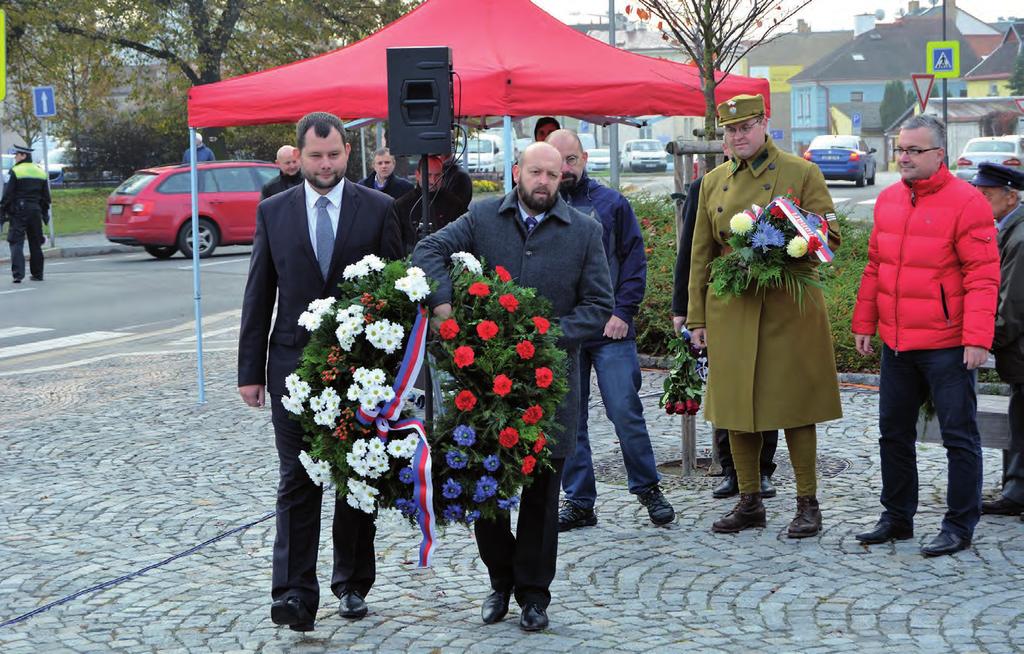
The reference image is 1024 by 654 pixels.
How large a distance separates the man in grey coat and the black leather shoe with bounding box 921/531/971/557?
Answer: 1904 mm

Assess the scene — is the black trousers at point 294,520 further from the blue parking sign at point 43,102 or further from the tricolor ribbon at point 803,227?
the blue parking sign at point 43,102

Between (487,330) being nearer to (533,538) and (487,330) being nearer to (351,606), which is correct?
(533,538)

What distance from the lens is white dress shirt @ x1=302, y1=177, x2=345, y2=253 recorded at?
5.40m

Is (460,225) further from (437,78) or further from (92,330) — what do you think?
(92,330)

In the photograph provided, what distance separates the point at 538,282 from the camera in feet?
17.8

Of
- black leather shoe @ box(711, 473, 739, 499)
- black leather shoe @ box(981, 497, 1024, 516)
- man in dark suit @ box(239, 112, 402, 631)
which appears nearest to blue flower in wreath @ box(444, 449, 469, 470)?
man in dark suit @ box(239, 112, 402, 631)

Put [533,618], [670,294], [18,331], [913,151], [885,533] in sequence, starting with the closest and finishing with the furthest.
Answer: [533,618] → [913,151] → [885,533] → [670,294] → [18,331]

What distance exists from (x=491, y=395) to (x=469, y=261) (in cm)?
55

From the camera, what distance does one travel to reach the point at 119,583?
241 inches

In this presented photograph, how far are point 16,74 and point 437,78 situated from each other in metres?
31.3

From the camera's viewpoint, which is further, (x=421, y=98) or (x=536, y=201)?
(x=421, y=98)

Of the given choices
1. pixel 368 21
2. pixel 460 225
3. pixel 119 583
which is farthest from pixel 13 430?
pixel 368 21

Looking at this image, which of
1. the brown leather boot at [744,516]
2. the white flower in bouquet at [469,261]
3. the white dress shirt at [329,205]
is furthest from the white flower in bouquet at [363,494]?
the brown leather boot at [744,516]

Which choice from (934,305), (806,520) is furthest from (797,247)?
(806,520)
